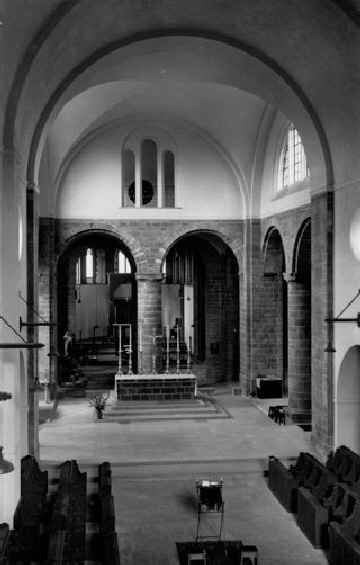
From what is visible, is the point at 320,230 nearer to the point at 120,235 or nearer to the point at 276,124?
the point at 276,124

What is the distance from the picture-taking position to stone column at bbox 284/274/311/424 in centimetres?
2008

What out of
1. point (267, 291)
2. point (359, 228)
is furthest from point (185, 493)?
point (267, 291)

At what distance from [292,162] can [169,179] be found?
5.57 meters

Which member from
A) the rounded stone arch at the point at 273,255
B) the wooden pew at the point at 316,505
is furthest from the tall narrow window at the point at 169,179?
the wooden pew at the point at 316,505

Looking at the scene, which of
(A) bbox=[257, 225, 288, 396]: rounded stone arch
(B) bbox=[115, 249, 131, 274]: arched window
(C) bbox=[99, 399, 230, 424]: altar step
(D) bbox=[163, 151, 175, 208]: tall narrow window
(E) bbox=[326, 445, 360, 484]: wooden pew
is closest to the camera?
(E) bbox=[326, 445, 360, 484]: wooden pew

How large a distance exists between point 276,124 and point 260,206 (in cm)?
329

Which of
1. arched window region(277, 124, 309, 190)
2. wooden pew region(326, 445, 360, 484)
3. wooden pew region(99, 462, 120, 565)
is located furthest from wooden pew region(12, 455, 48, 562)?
arched window region(277, 124, 309, 190)

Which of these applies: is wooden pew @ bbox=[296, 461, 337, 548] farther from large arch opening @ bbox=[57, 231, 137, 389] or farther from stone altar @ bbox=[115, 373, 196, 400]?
large arch opening @ bbox=[57, 231, 137, 389]

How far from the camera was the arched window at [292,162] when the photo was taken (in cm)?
2059

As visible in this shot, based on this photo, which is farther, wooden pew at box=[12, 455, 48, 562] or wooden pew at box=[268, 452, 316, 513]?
wooden pew at box=[268, 452, 316, 513]

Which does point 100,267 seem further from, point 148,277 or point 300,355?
point 300,355

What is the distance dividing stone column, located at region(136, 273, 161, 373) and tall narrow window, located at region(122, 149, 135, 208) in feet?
8.95

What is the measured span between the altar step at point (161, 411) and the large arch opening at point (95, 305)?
571 cm

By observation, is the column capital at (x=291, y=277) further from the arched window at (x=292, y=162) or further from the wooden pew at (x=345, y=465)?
the wooden pew at (x=345, y=465)
